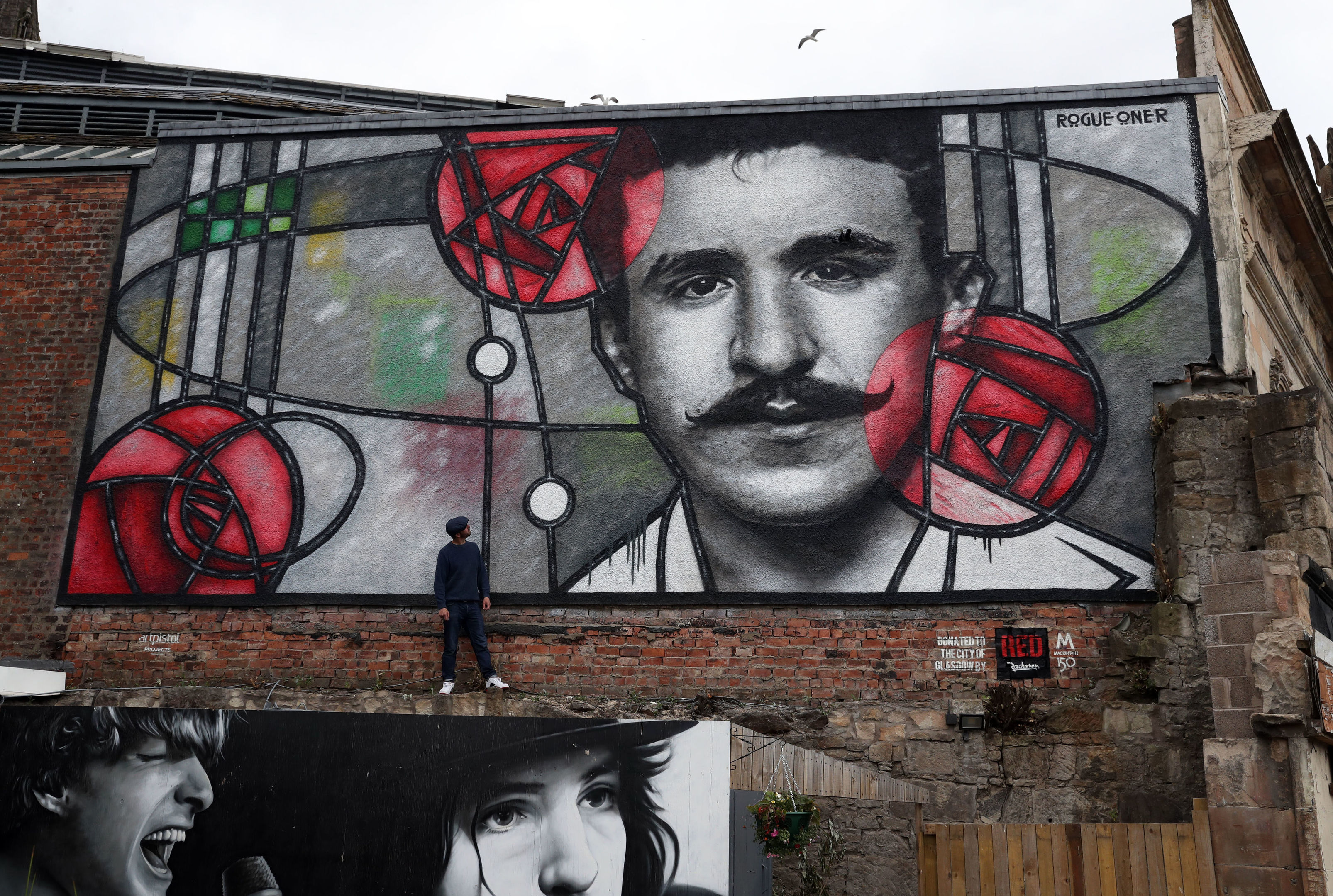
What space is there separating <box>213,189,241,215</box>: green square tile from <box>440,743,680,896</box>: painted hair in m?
6.75

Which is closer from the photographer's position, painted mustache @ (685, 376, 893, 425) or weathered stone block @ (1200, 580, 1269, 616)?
weathered stone block @ (1200, 580, 1269, 616)

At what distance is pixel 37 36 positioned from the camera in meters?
21.7

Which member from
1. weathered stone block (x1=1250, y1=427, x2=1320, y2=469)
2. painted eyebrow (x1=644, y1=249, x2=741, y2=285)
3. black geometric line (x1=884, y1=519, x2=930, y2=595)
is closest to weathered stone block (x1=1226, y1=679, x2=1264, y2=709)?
weathered stone block (x1=1250, y1=427, x2=1320, y2=469)

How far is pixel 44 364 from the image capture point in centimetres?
1108

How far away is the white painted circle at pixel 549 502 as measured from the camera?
10.1m

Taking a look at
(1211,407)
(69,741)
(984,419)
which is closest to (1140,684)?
(1211,407)

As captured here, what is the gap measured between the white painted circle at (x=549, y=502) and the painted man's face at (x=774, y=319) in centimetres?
98

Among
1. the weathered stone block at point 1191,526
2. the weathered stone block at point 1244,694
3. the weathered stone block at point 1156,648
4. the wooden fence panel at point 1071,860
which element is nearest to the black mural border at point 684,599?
the weathered stone block at point 1156,648

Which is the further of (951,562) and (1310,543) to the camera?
(951,562)

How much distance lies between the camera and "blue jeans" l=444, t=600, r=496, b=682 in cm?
942

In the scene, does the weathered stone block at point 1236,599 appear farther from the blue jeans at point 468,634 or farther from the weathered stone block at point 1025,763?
the blue jeans at point 468,634

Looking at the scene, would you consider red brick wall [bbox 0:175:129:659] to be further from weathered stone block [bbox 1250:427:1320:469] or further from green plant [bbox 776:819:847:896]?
weathered stone block [bbox 1250:427:1320:469]

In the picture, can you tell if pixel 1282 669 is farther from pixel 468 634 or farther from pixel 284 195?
pixel 284 195

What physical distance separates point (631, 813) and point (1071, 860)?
2.72 meters
